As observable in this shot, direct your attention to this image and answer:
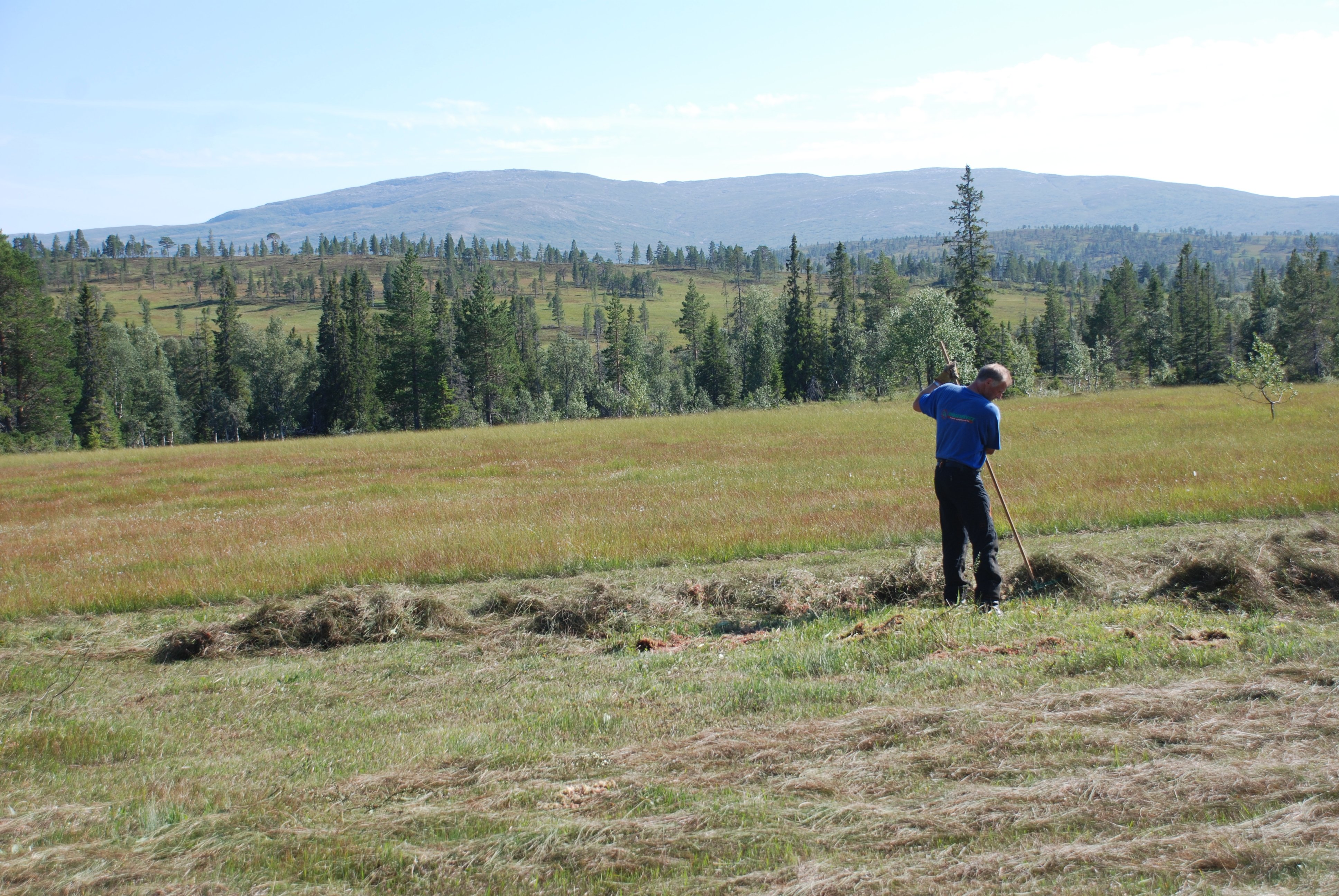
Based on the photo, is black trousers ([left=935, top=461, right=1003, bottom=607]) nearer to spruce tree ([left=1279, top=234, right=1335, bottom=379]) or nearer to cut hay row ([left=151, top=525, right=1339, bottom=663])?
cut hay row ([left=151, top=525, right=1339, bottom=663])

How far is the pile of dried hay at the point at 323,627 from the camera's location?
8680 millimetres

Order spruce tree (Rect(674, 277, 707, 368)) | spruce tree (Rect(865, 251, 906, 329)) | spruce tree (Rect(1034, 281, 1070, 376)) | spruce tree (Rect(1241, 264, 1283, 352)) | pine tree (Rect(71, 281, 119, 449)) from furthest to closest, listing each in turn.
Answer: spruce tree (Rect(674, 277, 707, 368)) < spruce tree (Rect(1034, 281, 1070, 376)) < spruce tree (Rect(865, 251, 906, 329)) < spruce tree (Rect(1241, 264, 1283, 352)) < pine tree (Rect(71, 281, 119, 449))

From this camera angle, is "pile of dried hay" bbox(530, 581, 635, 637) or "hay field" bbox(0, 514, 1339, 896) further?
"pile of dried hay" bbox(530, 581, 635, 637)

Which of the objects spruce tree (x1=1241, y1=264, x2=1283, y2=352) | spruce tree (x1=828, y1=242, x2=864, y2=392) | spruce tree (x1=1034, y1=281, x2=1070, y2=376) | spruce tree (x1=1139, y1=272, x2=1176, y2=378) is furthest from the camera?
spruce tree (x1=1034, y1=281, x2=1070, y2=376)

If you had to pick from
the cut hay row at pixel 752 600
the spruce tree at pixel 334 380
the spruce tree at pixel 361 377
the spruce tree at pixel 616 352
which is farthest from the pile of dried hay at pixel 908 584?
the spruce tree at pixel 616 352

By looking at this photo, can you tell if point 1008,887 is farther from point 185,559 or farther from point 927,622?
point 185,559

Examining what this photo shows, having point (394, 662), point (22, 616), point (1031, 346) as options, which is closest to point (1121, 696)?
point (394, 662)

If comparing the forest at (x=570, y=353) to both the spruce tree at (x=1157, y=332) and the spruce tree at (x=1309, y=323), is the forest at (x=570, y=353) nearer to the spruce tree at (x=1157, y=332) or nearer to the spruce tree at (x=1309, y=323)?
the spruce tree at (x=1309, y=323)

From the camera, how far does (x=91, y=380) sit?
2751 inches

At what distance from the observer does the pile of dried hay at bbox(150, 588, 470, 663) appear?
28.5 ft

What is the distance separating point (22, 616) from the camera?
10.9 metres

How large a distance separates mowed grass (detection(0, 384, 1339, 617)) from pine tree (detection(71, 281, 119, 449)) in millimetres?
40803

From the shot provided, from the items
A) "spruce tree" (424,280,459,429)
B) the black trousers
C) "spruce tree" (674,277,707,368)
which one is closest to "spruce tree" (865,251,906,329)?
"spruce tree" (674,277,707,368)

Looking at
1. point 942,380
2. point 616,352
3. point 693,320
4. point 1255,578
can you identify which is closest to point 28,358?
point 616,352
